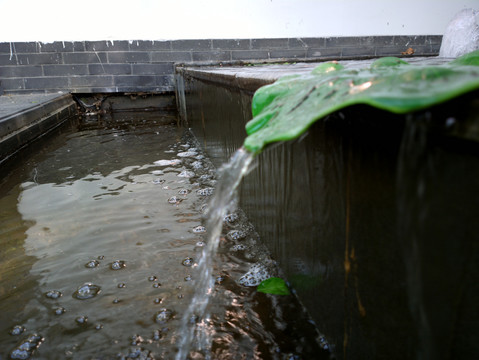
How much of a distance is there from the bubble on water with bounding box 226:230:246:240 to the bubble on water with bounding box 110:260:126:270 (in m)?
0.54

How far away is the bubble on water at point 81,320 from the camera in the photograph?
49.8 inches

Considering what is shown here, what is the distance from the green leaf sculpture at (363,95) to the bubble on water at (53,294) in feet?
3.76

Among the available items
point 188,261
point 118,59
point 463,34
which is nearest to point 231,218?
point 188,261

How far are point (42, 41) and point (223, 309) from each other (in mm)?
6984

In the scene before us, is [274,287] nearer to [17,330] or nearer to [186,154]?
[17,330]

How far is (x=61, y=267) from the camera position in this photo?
1620 mm

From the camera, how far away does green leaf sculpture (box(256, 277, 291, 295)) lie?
1367mm

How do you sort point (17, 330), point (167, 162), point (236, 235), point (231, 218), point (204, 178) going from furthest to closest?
point (167, 162) < point (204, 178) < point (231, 218) < point (236, 235) < point (17, 330)

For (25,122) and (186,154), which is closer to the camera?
(186,154)

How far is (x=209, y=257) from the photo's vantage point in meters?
1.70

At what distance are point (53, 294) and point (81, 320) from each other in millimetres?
243

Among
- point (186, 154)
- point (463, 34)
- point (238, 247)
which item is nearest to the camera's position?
point (238, 247)

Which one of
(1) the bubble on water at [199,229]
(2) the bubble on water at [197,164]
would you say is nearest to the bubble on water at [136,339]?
(1) the bubble on water at [199,229]

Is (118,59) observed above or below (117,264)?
above
